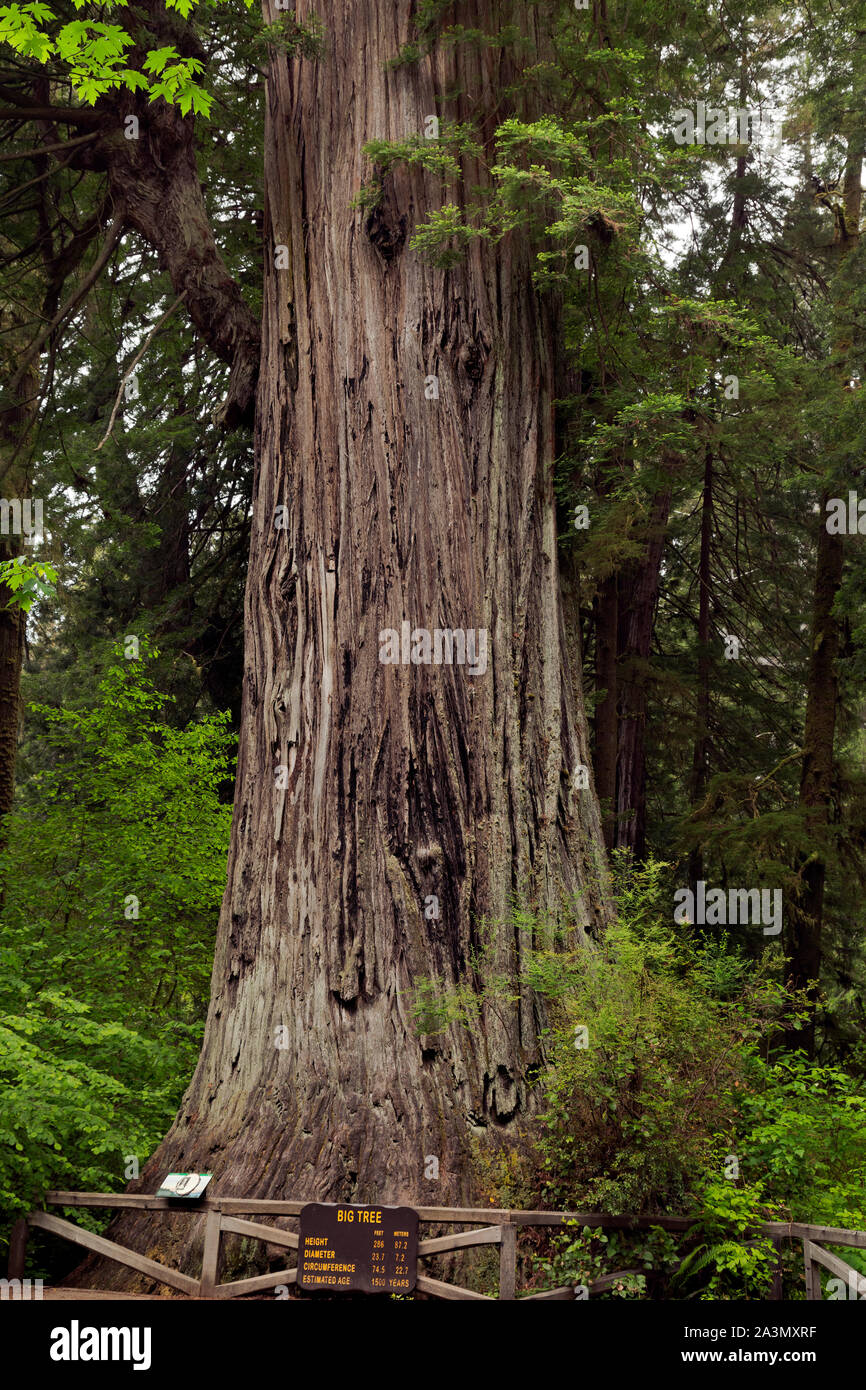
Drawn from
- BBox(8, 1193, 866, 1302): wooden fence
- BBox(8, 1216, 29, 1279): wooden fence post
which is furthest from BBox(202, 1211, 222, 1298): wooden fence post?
BBox(8, 1216, 29, 1279): wooden fence post

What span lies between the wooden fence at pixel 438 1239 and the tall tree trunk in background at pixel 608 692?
6350 millimetres

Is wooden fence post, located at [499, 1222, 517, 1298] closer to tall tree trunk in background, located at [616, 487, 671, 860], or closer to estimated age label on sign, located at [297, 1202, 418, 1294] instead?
estimated age label on sign, located at [297, 1202, 418, 1294]

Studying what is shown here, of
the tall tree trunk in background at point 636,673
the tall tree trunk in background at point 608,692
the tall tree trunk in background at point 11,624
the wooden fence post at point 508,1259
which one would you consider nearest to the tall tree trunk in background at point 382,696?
the wooden fence post at point 508,1259

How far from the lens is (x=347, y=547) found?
645 cm

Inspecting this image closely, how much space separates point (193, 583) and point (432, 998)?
7137mm

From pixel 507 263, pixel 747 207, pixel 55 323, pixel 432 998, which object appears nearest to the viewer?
pixel 432 998

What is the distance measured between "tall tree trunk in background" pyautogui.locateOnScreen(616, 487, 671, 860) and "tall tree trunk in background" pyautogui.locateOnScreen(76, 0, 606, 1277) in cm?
535

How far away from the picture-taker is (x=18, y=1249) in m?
5.11

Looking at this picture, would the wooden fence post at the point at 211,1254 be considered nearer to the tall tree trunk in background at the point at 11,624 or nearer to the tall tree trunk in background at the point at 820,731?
the tall tree trunk in background at the point at 820,731

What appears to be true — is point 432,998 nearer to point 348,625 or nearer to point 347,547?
point 348,625

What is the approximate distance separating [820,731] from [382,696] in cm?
712

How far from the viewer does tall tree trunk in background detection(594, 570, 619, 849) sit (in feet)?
36.3

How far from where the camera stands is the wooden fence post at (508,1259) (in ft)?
14.6

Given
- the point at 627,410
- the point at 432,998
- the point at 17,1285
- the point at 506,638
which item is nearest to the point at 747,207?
the point at 627,410
